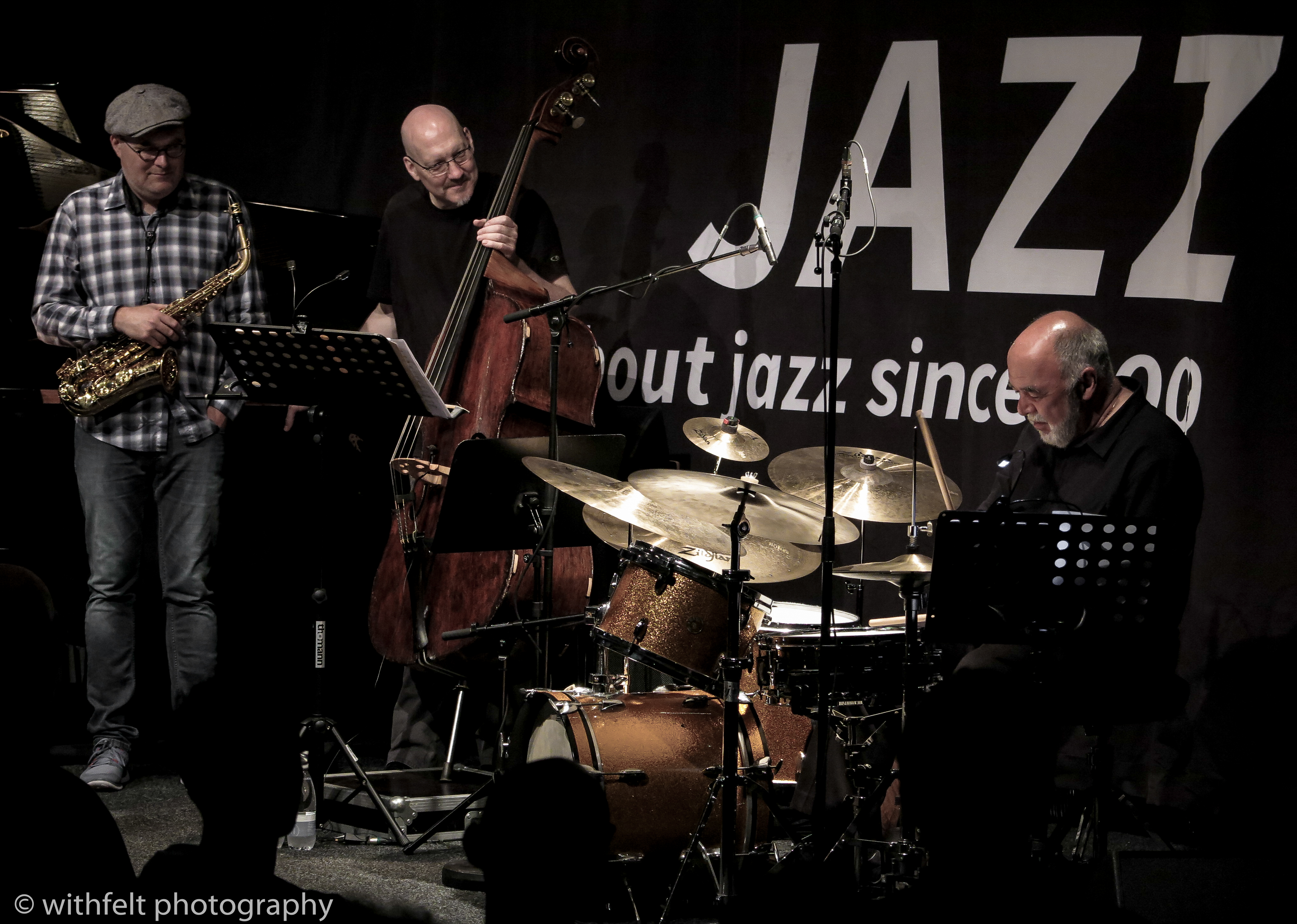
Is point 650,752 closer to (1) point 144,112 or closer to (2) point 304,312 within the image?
(2) point 304,312

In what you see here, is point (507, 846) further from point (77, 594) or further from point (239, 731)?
point (77, 594)

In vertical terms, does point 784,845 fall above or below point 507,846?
below

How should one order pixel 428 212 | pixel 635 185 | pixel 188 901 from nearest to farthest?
pixel 188 901, pixel 428 212, pixel 635 185

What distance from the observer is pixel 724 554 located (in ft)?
12.0

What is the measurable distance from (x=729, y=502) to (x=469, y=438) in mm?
1202

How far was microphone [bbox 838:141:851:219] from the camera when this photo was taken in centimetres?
369

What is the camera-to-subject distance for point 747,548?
151 inches

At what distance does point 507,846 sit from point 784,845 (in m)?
3.06

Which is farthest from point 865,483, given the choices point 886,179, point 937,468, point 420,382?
point 886,179

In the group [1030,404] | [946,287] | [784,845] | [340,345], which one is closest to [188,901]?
[340,345]

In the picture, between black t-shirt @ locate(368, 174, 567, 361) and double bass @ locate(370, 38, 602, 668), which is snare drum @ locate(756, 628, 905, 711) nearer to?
double bass @ locate(370, 38, 602, 668)

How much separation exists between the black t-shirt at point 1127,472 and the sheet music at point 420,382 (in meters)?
1.76

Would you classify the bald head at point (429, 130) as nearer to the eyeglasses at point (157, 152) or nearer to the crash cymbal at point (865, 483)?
the eyeglasses at point (157, 152)

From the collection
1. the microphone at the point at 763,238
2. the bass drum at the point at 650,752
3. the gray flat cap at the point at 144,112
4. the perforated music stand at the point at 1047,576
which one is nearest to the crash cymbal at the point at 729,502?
the perforated music stand at the point at 1047,576
